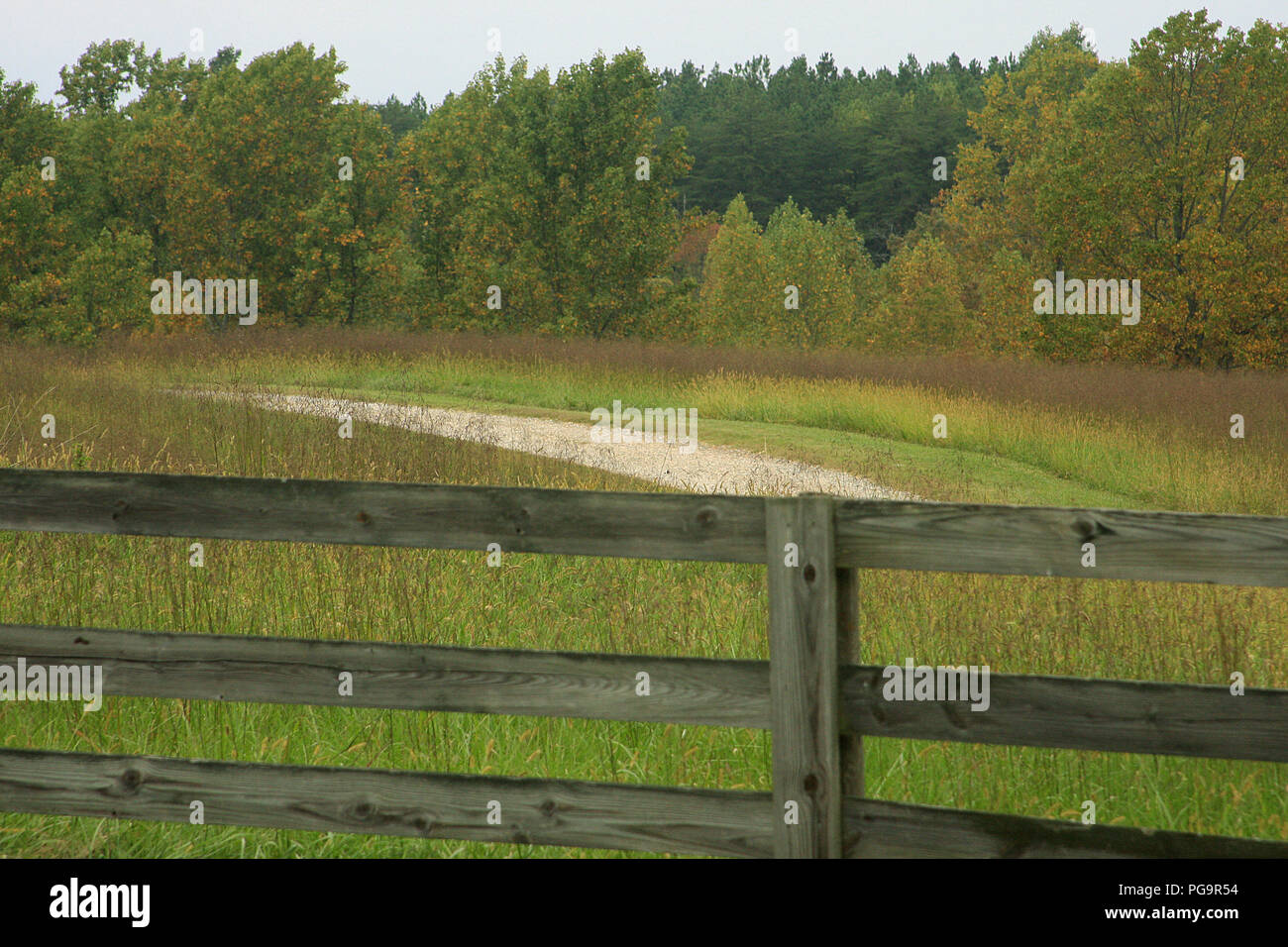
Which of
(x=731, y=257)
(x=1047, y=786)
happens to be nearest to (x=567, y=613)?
(x=1047, y=786)

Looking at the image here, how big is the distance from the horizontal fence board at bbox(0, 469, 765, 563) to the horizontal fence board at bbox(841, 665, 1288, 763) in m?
0.56

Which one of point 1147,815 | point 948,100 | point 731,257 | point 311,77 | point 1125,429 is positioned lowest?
point 1147,815

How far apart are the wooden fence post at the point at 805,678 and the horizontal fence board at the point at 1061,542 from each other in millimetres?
85

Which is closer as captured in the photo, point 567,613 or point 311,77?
point 567,613

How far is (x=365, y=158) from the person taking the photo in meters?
38.6

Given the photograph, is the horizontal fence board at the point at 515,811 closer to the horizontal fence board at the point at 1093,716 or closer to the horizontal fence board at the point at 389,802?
the horizontal fence board at the point at 389,802

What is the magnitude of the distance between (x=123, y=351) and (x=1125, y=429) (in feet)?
69.1

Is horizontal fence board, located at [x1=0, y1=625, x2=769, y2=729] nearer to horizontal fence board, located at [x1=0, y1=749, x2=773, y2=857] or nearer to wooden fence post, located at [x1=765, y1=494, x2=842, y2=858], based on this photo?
wooden fence post, located at [x1=765, y1=494, x2=842, y2=858]

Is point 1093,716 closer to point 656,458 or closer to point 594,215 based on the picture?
point 656,458

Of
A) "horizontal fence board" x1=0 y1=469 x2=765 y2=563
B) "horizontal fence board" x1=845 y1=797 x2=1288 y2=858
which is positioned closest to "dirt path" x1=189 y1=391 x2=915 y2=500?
"horizontal fence board" x1=0 y1=469 x2=765 y2=563

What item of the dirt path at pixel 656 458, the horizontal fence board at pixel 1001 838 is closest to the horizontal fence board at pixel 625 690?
the horizontal fence board at pixel 1001 838

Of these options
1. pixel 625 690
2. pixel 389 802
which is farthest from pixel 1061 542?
pixel 389 802

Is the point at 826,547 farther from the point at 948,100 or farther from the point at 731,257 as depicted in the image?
the point at 948,100
